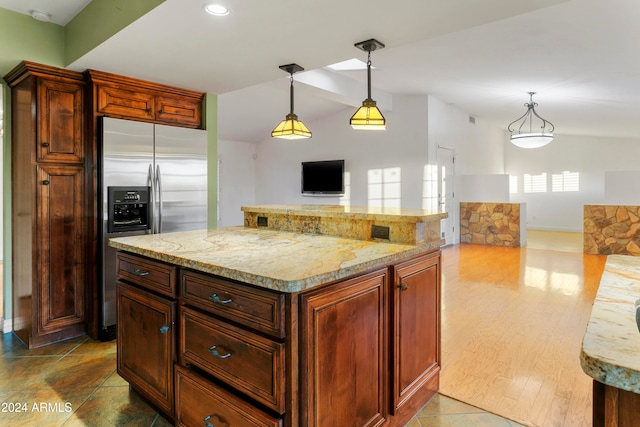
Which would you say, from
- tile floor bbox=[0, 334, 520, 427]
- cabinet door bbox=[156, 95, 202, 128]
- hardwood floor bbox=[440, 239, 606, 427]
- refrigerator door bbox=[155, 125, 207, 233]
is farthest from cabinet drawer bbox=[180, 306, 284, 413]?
cabinet door bbox=[156, 95, 202, 128]

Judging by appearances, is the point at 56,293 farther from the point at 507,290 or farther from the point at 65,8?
the point at 507,290

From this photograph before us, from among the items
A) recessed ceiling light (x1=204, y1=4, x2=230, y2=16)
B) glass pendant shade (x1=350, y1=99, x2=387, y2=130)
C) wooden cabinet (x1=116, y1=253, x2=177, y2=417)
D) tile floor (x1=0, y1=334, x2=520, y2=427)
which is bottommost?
tile floor (x1=0, y1=334, x2=520, y2=427)

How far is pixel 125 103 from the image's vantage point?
125 inches

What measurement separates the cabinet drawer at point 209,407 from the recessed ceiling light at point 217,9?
178 cm

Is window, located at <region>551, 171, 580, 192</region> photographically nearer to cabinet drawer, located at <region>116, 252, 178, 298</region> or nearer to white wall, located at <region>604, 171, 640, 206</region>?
white wall, located at <region>604, 171, 640, 206</region>

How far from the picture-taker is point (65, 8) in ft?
8.78

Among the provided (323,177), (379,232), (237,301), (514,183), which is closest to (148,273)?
(237,301)

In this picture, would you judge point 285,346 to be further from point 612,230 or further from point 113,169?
point 612,230

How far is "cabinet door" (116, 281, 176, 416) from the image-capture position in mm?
1794

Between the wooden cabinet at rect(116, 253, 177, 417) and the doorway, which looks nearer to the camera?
the wooden cabinet at rect(116, 253, 177, 417)

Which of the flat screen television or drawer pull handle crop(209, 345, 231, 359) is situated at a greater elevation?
the flat screen television

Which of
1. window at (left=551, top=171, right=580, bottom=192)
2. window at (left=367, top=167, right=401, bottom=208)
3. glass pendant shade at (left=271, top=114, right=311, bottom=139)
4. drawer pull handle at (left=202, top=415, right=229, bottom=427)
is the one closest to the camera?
drawer pull handle at (left=202, top=415, right=229, bottom=427)

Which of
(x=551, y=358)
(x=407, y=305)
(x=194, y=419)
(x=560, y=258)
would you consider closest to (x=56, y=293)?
(x=194, y=419)

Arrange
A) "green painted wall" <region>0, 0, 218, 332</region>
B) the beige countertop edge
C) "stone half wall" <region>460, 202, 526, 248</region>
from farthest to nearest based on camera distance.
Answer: "stone half wall" <region>460, 202, 526, 248</region>, "green painted wall" <region>0, 0, 218, 332</region>, the beige countertop edge
